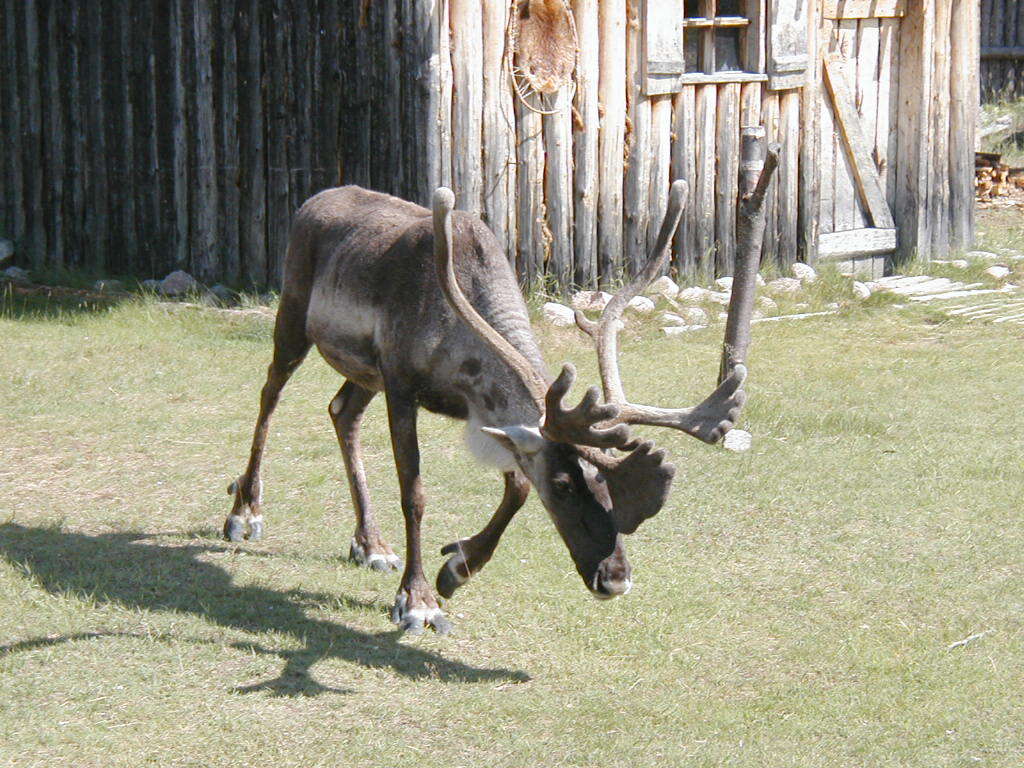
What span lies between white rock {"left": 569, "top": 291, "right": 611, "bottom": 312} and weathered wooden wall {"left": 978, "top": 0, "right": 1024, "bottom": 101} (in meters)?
13.2

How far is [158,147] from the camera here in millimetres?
12828

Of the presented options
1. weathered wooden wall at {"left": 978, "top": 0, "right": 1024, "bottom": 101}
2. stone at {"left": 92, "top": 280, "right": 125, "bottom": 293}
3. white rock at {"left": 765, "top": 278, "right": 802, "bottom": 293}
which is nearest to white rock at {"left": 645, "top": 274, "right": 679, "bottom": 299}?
white rock at {"left": 765, "top": 278, "right": 802, "bottom": 293}

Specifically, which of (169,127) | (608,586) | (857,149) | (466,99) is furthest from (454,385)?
(857,149)

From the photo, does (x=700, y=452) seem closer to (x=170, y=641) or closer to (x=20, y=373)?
(x=170, y=641)

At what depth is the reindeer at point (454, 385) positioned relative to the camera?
17.0 feet

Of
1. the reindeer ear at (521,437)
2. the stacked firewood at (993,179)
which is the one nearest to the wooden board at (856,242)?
the stacked firewood at (993,179)

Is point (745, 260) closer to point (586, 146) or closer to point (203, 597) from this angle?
point (586, 146)

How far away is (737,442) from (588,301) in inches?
134

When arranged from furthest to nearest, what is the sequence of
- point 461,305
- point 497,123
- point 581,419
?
point 497,123 → point 461,305 → point 581,419

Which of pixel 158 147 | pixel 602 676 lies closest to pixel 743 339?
pixel 602 676

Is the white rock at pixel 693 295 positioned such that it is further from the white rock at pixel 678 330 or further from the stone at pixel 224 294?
the stone at pixel 224 294

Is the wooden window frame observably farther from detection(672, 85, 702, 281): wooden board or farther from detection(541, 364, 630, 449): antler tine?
detection(541, 364, 630, 449): antler tine

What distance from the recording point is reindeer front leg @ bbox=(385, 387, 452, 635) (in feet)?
19.2

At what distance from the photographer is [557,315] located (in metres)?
11.3
